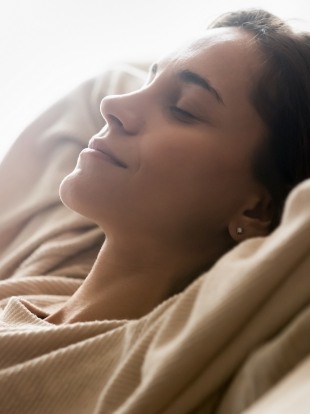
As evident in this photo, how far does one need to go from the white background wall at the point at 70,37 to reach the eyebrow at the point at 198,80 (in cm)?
69

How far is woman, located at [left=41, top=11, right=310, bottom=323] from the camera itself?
2.79ft

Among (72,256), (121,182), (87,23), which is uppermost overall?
(87,23)

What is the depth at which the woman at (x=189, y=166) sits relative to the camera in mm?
849

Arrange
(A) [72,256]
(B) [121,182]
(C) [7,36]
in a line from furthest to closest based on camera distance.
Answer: (C) [7,36]
(A) [72,256]
(B) [121,182]

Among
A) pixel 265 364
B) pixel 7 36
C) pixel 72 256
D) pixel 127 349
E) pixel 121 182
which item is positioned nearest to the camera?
pixel 265 364

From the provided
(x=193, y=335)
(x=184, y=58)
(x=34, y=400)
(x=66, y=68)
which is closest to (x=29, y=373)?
(x=34, y=400)

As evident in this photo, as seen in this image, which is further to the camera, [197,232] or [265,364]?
[197,232]

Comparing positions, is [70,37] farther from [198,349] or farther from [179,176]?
[198,349]

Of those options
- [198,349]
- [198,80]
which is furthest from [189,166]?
[198,349]

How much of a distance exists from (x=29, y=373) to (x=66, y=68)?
1.06 m

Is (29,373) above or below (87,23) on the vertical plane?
below

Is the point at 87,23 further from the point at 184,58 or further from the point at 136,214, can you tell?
the point at 136,214

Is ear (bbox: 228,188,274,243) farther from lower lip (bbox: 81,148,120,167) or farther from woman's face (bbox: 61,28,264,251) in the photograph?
lower lip (bbox: 81,148,120,167)

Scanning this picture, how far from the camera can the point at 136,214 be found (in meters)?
0.85
